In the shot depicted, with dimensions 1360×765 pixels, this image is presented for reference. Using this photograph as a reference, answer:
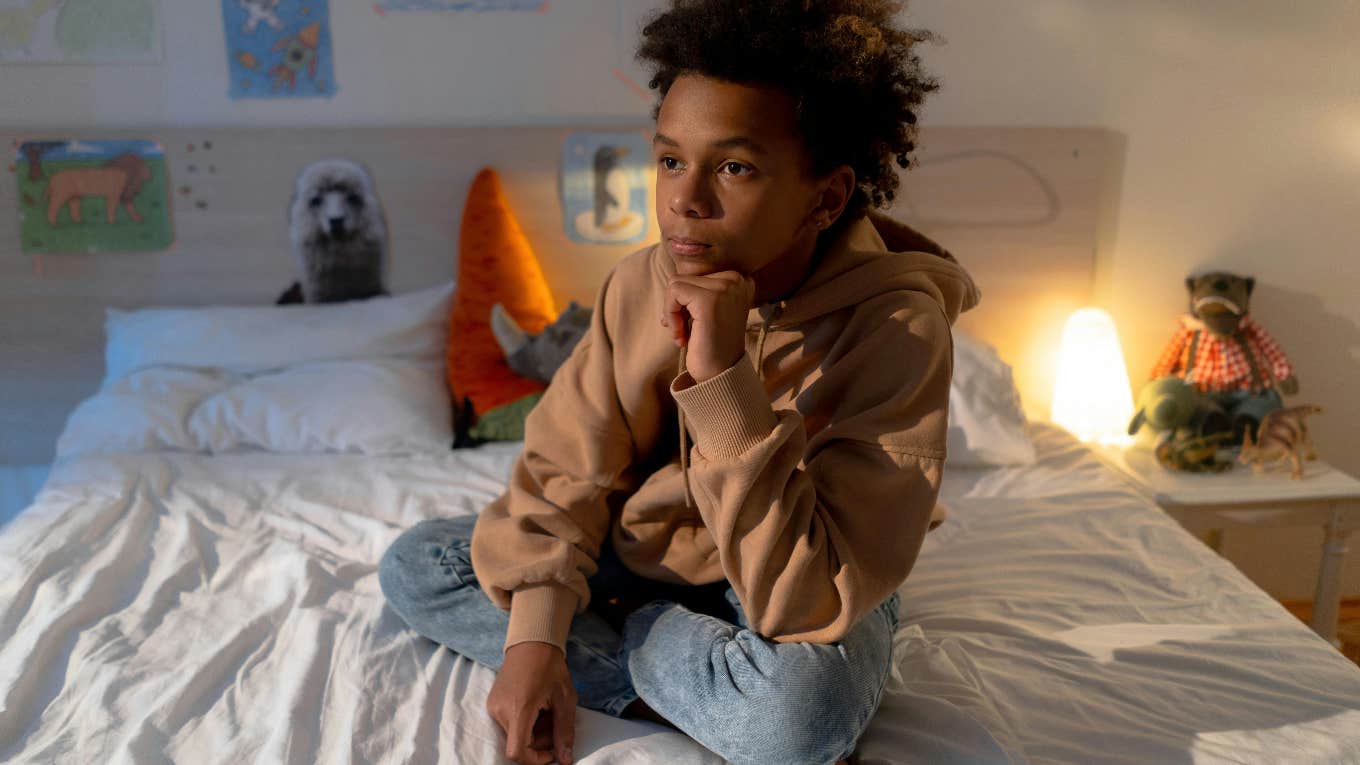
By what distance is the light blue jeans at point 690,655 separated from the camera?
96cm

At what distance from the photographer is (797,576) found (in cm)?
93

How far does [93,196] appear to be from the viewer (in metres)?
2.19

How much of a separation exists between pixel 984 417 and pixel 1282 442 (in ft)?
1.88

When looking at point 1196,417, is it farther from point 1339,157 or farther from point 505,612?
point 505,612

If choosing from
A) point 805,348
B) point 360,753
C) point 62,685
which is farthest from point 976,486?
point 62,685

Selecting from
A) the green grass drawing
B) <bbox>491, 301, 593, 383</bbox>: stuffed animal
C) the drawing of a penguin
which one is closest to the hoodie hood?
<bbox>491, 301, 593, 383</bbox>: stuffed animal

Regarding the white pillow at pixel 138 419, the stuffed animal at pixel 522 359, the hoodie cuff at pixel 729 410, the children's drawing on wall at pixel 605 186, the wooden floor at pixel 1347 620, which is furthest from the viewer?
the children's drawing on wall at pixel 605 186

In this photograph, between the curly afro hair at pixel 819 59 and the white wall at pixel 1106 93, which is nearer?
the curly afro hair at pixel 819 59

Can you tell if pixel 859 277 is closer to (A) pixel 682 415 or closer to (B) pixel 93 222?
(A) pixel 682 415

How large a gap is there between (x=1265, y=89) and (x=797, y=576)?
6.13ft

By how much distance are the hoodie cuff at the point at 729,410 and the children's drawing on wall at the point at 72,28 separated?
1.76 meters

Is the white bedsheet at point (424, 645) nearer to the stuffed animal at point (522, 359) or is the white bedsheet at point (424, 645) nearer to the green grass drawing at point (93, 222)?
the stuffed animal at point (522, 359)

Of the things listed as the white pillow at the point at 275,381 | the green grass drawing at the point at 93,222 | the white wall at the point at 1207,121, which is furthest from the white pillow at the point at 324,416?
the white wall at the point at 1207,121

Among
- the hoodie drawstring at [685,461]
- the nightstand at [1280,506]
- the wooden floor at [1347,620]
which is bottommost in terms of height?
the wooden floor at [1347,620]
